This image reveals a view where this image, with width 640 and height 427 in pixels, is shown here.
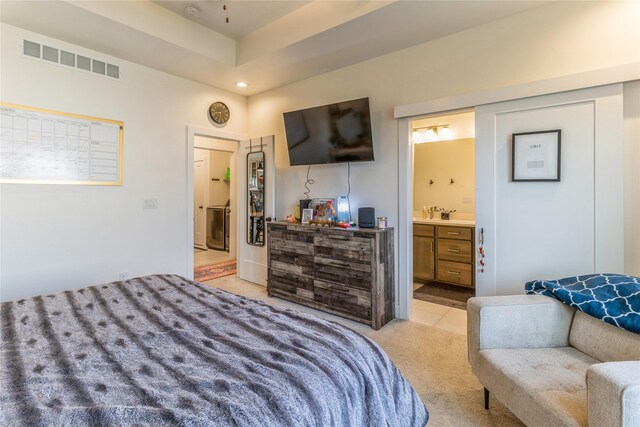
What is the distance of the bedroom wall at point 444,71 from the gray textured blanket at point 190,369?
2079mm

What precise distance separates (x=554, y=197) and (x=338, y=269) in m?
1.92

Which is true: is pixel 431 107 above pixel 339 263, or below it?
above

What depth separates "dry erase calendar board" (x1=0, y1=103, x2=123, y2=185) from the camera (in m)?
2.64

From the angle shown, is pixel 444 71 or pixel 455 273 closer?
pixel 444 71

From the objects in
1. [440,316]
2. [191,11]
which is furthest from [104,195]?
[440,316]

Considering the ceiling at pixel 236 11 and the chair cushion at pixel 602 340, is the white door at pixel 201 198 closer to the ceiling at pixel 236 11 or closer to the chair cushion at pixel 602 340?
the ceiling at pixel 236 11

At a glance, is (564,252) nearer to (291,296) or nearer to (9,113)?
(291,296)

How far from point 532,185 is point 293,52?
2.48m

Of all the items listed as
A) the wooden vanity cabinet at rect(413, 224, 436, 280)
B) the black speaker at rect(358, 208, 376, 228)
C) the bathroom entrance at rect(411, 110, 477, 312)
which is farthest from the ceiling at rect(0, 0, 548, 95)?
the wooden vanity cabinet at rect(413, 224, 436, 280)

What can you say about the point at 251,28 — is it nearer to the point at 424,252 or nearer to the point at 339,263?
the point at 339,263

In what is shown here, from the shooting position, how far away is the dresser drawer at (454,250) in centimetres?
390

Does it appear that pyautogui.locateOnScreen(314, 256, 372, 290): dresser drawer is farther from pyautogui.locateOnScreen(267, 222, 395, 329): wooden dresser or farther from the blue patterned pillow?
the blue patterned pillow

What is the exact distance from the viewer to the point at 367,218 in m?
3.17

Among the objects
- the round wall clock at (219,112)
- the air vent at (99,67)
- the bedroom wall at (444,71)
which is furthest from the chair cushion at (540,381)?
the air vent at (99,67)
